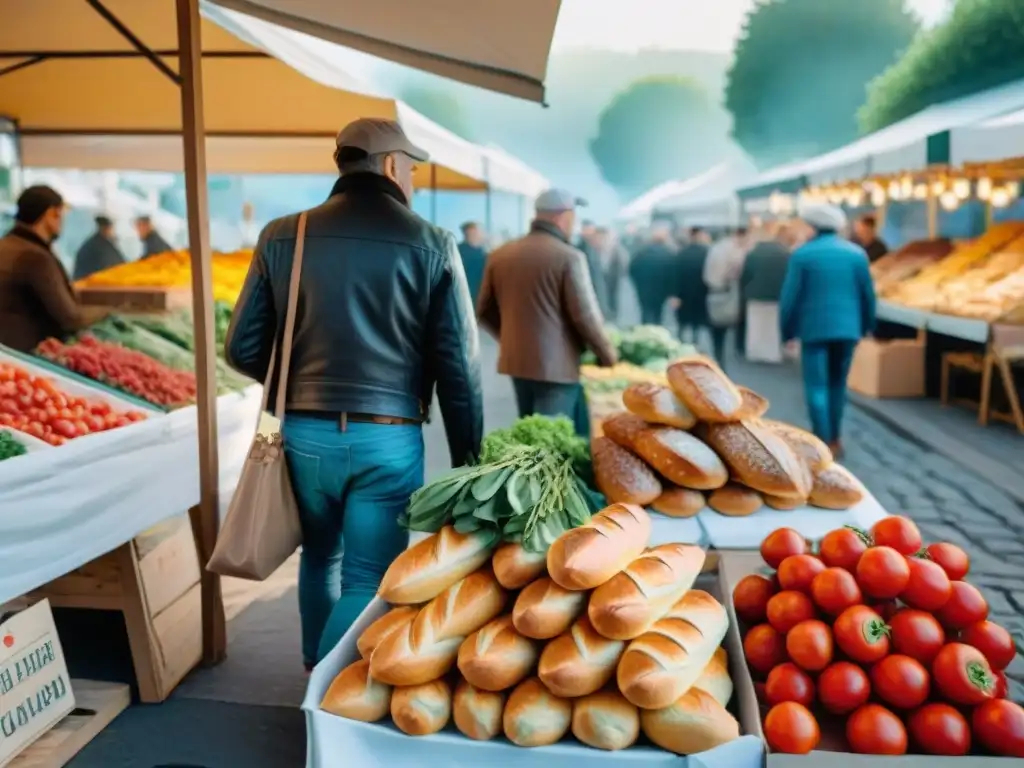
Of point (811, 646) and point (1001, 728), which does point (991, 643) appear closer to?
point (1001, 728)

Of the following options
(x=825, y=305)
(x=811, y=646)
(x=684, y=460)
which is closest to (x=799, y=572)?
(x=811, y=646)

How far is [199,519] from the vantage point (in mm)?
3957

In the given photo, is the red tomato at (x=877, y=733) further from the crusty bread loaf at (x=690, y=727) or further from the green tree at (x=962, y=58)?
the green tree at (x=962, y=58)

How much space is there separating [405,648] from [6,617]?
1.99 meters

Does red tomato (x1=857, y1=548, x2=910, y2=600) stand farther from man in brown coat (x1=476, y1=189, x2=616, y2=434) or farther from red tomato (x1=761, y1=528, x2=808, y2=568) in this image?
man in brown coat (x1=476, y1=189, x2=616, y2=434)

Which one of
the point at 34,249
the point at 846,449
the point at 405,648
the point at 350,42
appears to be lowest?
the point at 846,449

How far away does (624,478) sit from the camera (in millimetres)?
3051

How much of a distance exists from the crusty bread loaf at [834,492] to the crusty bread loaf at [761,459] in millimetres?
45

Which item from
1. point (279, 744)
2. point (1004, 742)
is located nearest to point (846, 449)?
point (279, 744)

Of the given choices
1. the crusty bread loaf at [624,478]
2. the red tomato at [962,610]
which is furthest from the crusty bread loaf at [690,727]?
the crusty bread loaf at [624,478]

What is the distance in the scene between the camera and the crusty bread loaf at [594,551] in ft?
6.21

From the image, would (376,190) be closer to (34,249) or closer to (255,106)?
(34,249)

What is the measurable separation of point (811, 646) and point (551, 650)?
0.54 m

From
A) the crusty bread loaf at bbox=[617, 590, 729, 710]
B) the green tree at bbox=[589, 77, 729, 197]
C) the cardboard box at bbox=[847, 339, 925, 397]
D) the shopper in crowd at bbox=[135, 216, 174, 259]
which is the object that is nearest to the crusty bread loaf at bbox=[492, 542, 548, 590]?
the crusty bread loaf at bbox=[617, 590, 729, 710]
